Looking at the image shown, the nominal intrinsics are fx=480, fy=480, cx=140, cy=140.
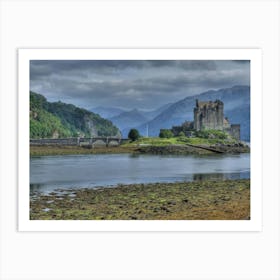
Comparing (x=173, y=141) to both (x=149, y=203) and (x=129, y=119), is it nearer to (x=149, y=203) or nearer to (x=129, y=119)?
(x=129, y=119)

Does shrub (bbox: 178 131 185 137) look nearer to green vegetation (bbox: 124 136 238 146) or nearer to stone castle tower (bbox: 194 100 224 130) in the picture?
green vegetation (bbox: 124 136 238 146)

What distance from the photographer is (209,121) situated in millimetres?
6547

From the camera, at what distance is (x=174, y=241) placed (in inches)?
239

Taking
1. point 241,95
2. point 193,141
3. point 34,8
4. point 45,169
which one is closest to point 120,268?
point 45,169

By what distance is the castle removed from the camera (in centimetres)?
648

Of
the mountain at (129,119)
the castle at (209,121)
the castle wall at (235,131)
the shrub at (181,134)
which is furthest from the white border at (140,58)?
the shrub at (181,134)

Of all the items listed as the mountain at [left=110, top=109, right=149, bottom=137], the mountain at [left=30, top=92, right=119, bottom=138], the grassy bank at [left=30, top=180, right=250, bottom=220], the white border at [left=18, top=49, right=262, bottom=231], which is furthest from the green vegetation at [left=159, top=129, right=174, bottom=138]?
the white border at [left=18, top=49, right=262, bottom=231]

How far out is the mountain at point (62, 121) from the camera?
637 centimetres

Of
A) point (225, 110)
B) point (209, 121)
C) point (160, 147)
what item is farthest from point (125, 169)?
point (225, 110)

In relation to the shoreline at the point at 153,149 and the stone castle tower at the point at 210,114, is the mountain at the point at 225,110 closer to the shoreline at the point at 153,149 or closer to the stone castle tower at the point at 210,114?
the stone castle tower at the point at 210,114

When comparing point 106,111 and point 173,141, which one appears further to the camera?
point 173,141

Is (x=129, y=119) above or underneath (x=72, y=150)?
above

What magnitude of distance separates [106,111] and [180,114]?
1.03 m
